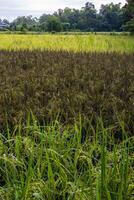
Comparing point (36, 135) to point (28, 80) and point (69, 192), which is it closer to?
point (69, 192)

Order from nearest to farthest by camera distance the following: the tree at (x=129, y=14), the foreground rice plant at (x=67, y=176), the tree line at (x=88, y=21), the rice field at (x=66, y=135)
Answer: the foreground rice plant at (x=67, y=176) → the rice field at (x=66, y=135) → the tree at (x=129, y=14) → the tree line at (x=88, y=21)

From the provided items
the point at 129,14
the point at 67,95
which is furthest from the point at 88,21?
the point at 67,95

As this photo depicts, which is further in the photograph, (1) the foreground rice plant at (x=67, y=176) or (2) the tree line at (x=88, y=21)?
(2) the tree line at (x=88, y=21)

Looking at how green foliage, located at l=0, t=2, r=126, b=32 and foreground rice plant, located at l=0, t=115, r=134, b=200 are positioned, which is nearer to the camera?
foreground rice plant, located at l=0, t=115, r=134, b=200

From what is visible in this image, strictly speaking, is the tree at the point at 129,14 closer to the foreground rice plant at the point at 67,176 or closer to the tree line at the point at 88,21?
the tree line at the point at 88,21

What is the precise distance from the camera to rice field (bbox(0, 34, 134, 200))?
272cm

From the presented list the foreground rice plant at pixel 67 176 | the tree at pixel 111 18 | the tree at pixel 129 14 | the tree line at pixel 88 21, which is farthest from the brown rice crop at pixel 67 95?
the tree at pixel 111 18

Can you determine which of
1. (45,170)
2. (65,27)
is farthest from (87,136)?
(65,27)

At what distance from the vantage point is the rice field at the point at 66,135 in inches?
107

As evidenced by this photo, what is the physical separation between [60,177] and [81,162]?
46 cm

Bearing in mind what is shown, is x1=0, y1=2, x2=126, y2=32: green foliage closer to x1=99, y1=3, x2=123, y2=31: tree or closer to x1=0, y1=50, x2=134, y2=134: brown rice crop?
x1=99, y1=3, x2=123, y2=31: tree

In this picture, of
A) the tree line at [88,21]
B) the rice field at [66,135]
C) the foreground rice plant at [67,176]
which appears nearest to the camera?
the foreground rice plant at [67,176]

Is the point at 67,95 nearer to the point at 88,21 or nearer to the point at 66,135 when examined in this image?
the point at 66,135

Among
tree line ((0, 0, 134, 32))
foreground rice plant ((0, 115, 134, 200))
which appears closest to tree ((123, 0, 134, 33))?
tree line ((0, 0, 134, 32))
